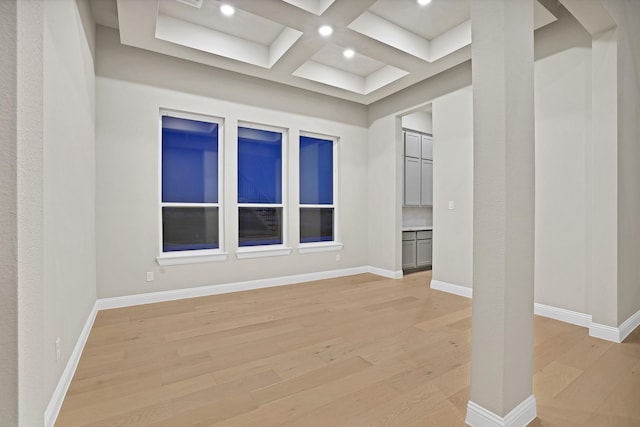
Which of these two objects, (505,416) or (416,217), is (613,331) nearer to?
(505,416)

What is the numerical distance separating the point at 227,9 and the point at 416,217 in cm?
505

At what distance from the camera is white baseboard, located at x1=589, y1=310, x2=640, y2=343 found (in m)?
2.70

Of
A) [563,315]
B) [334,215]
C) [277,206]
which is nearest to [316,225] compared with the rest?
[334,215]

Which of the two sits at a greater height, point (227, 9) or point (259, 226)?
point (227, 9)

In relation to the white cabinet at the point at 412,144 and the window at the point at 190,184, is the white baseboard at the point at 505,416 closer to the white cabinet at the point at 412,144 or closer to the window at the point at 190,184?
the window at the point at 190,184

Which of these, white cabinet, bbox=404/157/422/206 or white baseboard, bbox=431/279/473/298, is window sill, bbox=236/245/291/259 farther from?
white cabinet, bbox=404/157/422/206

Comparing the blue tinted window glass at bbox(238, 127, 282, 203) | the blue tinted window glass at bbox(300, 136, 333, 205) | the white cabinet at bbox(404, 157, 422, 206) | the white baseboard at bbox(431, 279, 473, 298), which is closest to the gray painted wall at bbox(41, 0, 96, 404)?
the blue tinted window glass at bbox(238, 127, 282, 203)

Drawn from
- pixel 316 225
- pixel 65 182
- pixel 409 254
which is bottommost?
pixel 409 254

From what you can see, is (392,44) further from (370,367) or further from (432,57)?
(370,367)

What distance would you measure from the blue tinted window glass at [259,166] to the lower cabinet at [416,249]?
2.44 meters

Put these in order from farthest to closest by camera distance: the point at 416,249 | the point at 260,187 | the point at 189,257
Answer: the point at 416,249 → the point at 260,187 → the point at 189,257

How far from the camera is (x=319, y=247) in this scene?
5.14 meters

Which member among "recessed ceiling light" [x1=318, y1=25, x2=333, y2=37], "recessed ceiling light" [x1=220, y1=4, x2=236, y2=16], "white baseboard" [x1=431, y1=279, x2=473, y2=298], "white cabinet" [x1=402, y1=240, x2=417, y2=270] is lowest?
"white baseboard" [x1=431, y1=279, x2=473, y2=298]

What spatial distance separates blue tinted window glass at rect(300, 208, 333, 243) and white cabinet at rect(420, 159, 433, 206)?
200 centimetres
